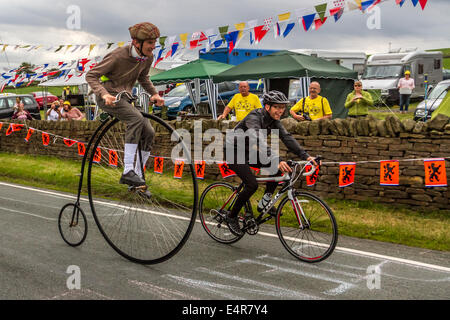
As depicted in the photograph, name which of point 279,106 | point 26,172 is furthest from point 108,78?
point 26,172

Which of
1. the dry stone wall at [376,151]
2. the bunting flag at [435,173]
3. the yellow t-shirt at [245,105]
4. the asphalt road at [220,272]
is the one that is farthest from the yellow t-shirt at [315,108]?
the asphalt road at [220,272]

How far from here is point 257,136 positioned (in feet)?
20.9

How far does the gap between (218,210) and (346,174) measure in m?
3.57

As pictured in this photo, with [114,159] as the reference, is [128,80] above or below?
above

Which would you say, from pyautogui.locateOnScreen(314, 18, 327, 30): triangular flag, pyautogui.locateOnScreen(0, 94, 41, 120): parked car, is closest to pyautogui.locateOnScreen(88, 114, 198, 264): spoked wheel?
pyautogui.locateOnScreen(314, 18, 327, 30): triangular flag

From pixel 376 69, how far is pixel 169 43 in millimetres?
16591

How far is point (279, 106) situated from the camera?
255 inches

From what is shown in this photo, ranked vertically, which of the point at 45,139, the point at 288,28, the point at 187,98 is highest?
the point at 187,98

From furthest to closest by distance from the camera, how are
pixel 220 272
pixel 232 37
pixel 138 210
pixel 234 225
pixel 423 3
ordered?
pixel 232 37
pixel 423 3
pixel 138 210
pixel 234 225
pixel 220 272

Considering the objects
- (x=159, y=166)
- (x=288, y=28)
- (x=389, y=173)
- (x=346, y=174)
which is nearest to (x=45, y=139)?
(x=159, y=166)

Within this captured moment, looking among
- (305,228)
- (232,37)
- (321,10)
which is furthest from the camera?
(232,37)

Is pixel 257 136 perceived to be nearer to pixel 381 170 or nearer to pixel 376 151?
pixel 381 170

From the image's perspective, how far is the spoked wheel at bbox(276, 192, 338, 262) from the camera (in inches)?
244
